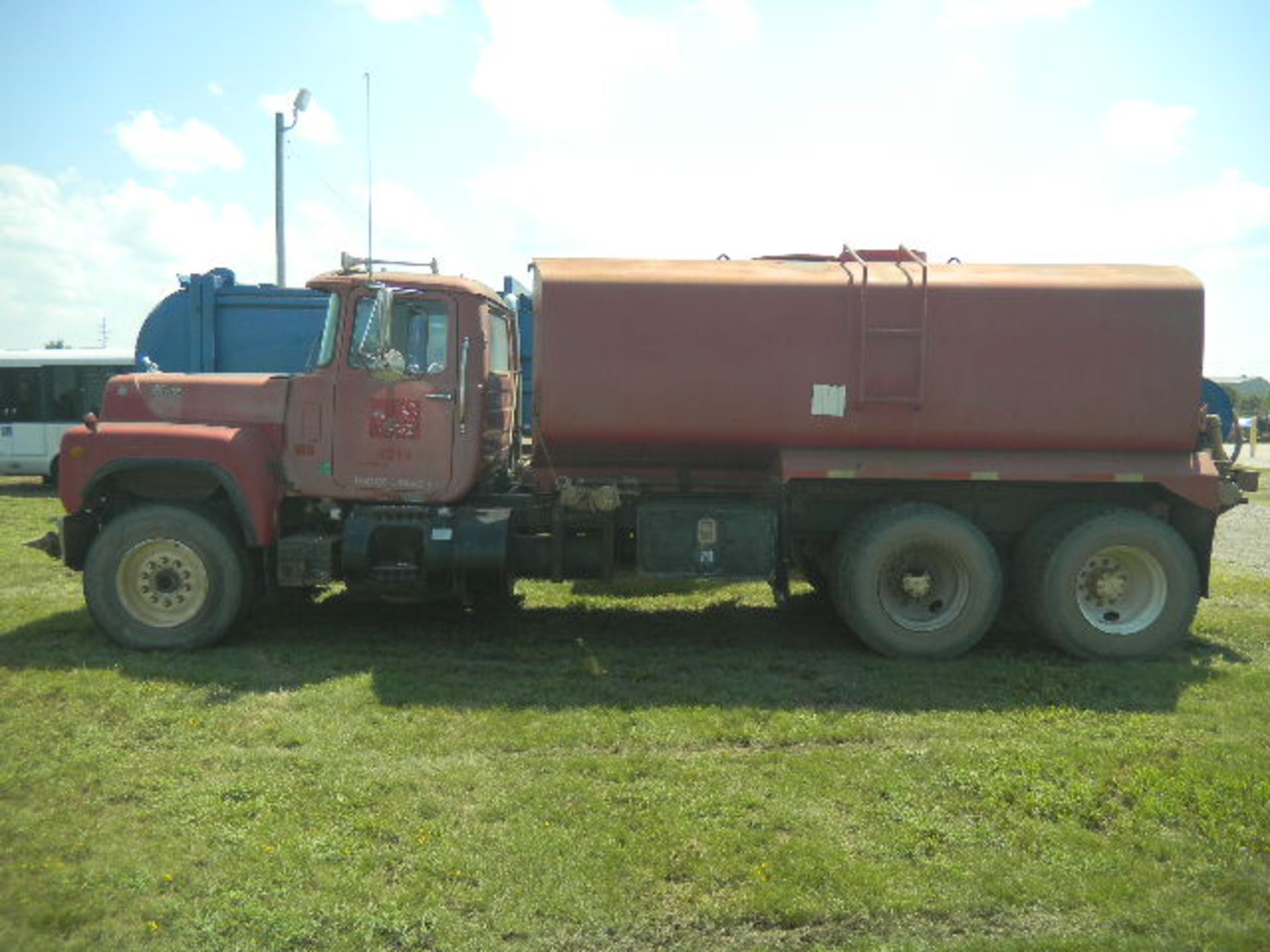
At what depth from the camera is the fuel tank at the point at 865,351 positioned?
7.28 m

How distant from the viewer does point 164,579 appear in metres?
7.58

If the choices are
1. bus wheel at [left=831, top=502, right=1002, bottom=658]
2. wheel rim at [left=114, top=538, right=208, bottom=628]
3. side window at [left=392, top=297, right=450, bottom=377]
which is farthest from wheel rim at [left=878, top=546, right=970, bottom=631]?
wheel rim at [left=114, top=538, right=208, bottom=628]

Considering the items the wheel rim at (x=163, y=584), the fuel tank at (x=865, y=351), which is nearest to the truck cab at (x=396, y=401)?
the fuel tank at (x=865, y=351)

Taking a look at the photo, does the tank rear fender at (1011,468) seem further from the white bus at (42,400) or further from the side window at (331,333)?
the white bus at (42,400)

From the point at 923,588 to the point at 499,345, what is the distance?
3918 millimetres

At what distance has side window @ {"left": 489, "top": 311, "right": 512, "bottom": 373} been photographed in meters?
8.08

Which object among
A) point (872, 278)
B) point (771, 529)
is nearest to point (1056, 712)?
point (771, 529)

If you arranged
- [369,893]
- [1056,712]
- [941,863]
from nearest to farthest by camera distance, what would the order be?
[369,893], [941,863], [1056,712]

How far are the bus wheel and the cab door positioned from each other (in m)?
3.22

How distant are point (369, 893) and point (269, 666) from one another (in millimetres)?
3572

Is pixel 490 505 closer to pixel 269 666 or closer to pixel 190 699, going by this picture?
pixel 269 666

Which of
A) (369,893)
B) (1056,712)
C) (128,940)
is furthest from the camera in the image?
(1056,712)

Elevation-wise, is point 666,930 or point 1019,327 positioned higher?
point 1019,327

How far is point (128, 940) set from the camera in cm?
362
